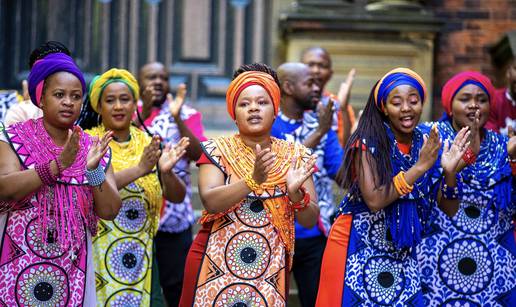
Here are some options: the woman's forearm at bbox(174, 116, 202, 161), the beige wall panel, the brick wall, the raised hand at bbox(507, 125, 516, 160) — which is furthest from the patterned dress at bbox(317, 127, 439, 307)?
the beige wall panel

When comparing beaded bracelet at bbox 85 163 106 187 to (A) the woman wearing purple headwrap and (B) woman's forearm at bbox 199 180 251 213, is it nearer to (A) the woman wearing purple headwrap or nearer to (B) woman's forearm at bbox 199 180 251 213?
(A) the woman wearing purple headwrap

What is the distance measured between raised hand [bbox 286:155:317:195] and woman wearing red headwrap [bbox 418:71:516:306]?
110cm

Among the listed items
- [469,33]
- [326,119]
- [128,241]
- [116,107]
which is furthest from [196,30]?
[128,241]

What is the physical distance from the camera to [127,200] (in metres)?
6.24

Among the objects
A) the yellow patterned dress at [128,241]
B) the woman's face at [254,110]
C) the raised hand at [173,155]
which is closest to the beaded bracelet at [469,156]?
the woman's face at [254,110]

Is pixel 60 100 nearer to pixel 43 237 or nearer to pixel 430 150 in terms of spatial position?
pixel 43 237

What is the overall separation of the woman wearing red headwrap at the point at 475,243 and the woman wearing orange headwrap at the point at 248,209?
37.1 inches

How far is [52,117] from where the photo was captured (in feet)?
17.6

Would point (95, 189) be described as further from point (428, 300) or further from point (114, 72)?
point (428, 300)

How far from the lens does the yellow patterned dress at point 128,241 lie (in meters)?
6.13

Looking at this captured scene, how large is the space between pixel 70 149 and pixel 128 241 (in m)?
1.26

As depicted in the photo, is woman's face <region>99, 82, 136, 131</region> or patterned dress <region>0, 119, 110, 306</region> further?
woman's face <region>99, 82, 136, 131</region>

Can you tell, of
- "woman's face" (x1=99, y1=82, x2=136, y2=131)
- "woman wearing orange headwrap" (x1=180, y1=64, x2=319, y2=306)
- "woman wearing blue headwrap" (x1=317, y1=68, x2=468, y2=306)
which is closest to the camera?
"woman wearing orange headwrap" (x1=180, y1=64, x2=319, y2=306)

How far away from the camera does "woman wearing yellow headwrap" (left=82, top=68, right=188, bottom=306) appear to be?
6121 mm
